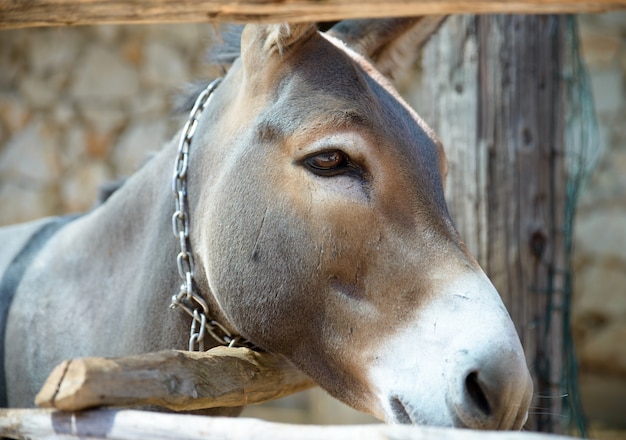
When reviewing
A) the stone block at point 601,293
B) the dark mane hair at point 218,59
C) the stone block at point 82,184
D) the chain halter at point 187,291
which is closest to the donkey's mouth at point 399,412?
the chain halter at point 187,291

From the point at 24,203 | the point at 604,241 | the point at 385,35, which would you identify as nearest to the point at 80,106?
the point at 24,203

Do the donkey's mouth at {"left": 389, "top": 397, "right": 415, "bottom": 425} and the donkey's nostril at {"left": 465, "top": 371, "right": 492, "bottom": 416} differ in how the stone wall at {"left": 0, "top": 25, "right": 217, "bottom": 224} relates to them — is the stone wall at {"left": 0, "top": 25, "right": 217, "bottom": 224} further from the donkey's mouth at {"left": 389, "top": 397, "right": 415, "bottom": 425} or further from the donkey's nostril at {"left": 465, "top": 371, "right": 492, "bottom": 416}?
the donkey's nostril at {"left": 465, "top": 371, "right": 492, "bottom": 416}

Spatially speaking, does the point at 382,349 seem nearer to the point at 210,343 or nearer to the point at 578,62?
the point at 210,343

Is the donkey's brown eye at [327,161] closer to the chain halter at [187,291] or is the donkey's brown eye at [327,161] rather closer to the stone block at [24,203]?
the chain halter at [187,291]

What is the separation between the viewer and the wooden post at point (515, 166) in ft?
9.55

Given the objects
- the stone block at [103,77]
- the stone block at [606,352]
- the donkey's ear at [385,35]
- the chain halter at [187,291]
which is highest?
the stone block at [103,77]

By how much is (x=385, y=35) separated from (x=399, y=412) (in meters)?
1.30

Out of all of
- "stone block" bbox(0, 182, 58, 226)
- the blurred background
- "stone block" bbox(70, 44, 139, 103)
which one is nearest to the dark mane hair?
the blurred background

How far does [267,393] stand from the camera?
193 cm

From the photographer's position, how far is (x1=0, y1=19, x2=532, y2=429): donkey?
160 cm

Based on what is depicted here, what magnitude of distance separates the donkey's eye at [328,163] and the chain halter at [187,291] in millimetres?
428

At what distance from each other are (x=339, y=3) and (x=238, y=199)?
0.65 metres

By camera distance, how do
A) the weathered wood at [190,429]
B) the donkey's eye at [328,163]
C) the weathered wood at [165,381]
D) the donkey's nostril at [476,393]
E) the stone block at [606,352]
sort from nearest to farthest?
the weathered wood at [190,429] < the weathered wood at [165,381] < the donkey's nostril at [476,393] < the donkey's eye at [328,163] < the stone block at [606,352]

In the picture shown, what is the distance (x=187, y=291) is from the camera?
6.57 ft
